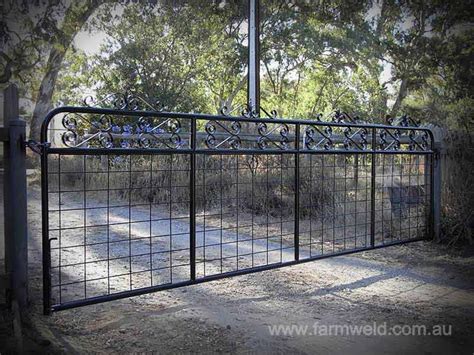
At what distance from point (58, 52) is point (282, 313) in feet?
25.4

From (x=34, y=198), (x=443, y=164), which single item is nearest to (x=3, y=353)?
(x=443, y=164)

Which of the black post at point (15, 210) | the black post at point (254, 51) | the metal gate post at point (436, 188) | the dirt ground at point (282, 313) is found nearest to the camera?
the dirt ground at point (282, 313)

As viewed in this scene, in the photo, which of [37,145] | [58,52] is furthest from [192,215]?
[58,52]

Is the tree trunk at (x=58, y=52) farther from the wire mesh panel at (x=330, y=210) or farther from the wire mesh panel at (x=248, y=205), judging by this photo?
the wire mesh panel at (x=330, y=210)

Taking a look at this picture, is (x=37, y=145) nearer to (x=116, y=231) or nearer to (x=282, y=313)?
(x=282, y=313)

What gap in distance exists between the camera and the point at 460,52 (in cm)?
912

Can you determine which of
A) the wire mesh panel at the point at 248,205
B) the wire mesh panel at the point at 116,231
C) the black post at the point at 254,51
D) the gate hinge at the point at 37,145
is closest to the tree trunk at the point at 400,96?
the black post at the point at 254,51

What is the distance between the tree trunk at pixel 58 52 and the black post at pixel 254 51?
2997 millimetres

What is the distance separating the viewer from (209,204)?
7.68 meters

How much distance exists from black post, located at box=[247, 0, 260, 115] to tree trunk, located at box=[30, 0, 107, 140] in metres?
3.00

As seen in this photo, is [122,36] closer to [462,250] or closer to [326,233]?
[326,233]

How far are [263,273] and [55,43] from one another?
695 centimetres

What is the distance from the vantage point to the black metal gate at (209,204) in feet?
10.5

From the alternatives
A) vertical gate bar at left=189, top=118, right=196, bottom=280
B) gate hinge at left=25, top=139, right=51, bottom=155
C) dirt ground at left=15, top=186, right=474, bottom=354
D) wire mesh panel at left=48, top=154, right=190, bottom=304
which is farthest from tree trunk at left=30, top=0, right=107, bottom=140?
gate hinge at left=25, top=139, right=51, bottom=155
